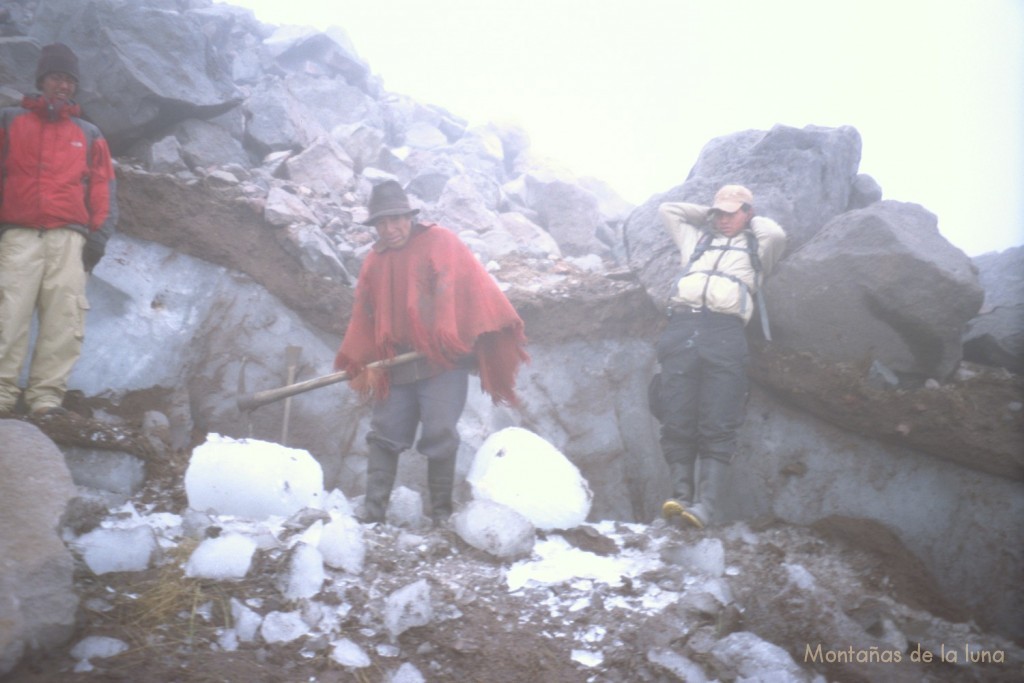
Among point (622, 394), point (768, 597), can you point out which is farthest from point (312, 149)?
point (768, 597)

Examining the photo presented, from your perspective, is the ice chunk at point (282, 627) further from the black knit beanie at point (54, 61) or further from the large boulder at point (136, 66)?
the large boulder at point (136, 66)

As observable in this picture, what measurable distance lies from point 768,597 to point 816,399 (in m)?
1.56

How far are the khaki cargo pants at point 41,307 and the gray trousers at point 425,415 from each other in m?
1.58

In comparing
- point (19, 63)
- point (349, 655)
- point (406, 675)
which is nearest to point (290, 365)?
point (349, 655)

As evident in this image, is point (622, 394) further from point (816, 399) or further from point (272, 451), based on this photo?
point (272, 451)

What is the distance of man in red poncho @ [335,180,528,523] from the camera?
354 centimetres

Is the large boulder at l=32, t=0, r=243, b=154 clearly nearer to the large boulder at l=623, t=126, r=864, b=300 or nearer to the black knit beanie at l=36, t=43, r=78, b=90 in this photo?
the black knit beanie at l=36, t=43, r=78, b=90

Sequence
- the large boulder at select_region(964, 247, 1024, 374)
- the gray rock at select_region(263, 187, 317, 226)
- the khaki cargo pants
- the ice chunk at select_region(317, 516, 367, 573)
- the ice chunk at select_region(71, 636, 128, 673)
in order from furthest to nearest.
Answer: the gray rock at select_region(263, 187, 317, 226) < the large boulder at select_region(964, 247, 1024, 374) < the khaki cargo pants < the ice chunk at select_region(317, 516, 367, 573) < the ice chunk at select_region(71, 636, 128, 673)

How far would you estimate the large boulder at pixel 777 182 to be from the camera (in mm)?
4539

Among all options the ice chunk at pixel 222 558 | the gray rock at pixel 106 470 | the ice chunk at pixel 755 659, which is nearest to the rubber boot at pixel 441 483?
the ice chunk at pixel 222 558

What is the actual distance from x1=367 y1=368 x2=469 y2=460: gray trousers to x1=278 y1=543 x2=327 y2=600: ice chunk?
3.41 ft

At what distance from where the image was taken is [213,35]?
48.8ft

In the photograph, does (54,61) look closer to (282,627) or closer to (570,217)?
(282,627)

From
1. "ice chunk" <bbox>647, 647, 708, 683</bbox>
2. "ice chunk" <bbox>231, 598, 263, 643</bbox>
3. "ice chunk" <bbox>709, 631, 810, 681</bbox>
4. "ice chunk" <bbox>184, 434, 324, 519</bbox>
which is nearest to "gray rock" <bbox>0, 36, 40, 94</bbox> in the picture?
"ice chunk" <bbox>184, 434, 324, 519</bbox>
